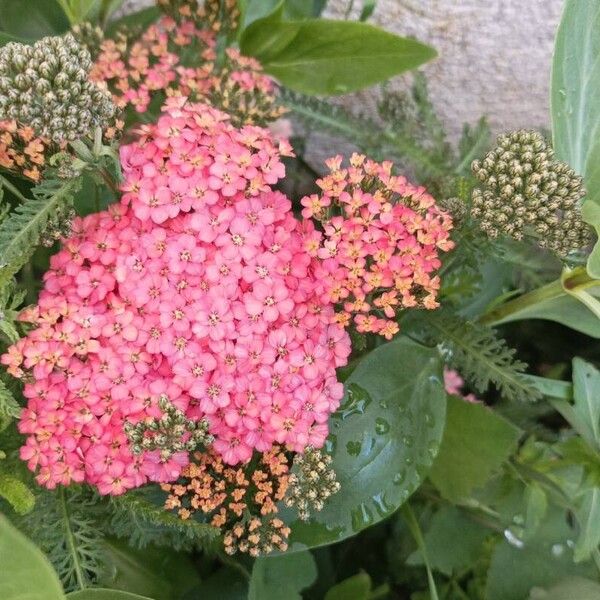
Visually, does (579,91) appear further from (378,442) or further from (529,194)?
(378,442)

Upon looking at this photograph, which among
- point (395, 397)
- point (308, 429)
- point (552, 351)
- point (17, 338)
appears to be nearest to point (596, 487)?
point (395, 397)

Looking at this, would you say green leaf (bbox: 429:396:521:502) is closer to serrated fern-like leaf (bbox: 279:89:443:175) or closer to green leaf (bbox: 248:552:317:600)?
green leaf (bbox: 248:552:317:600)

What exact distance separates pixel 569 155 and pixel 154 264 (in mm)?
439

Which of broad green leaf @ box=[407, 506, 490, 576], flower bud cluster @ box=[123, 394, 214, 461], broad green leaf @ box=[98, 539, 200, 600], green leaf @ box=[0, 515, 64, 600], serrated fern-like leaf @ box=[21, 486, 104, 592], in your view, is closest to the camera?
green leaf @ box=[0, 515, 64, 600]

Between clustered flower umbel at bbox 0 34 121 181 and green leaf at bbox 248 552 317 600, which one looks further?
green leaf at bbox 248 552 317 600

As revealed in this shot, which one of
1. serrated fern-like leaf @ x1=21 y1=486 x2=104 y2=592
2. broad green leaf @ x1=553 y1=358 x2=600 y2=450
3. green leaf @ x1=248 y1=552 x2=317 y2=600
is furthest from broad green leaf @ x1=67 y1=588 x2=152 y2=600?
broad green leaf @ x1=553 y1=358 x2=600 y2=450

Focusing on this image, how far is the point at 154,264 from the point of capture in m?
0.66

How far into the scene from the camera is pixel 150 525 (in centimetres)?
77

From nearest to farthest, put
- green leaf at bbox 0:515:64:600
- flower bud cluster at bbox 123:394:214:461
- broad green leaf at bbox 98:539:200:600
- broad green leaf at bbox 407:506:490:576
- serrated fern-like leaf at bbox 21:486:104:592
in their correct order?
green leaf at bbox 0:515:64:600, flower bud cluster at bbox 123:394:214:461, serrated fern-like leaf at bbox 21:486:104:592, broad green leaf at bbox 98:539:200:600, broad green leaf at bbox 407:506:490:576

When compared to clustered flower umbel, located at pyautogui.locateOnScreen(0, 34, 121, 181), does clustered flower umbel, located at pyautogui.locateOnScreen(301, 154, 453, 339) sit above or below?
below

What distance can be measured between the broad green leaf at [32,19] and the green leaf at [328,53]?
228 mm

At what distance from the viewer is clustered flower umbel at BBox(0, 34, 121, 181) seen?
1.93ft

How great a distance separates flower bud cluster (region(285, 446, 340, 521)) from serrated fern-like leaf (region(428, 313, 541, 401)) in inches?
Result: 7.2

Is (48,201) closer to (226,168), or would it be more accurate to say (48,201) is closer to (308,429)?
(226,168)
